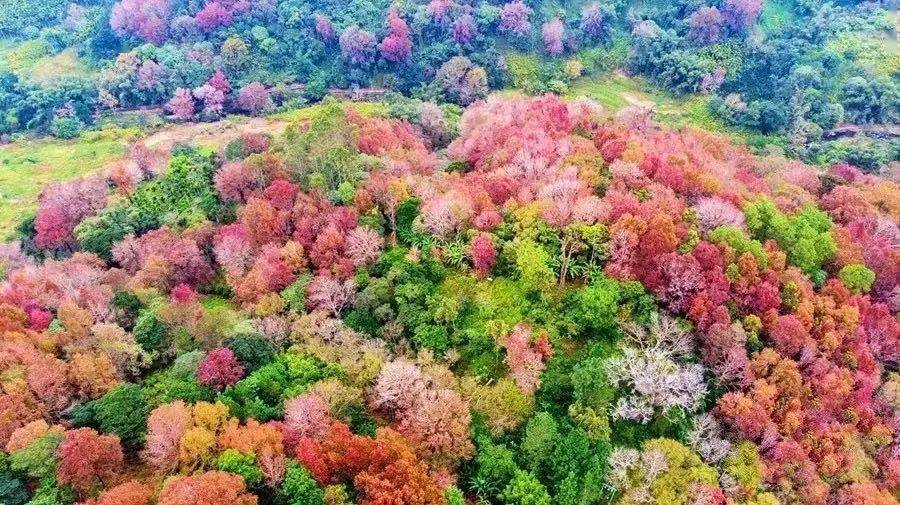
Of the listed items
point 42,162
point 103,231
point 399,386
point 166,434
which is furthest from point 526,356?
point 42,162

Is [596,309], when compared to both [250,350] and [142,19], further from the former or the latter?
[142,19]

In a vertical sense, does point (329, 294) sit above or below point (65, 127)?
above

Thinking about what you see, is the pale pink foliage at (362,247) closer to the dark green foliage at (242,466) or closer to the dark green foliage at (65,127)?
the dark green foliage at (242,466)

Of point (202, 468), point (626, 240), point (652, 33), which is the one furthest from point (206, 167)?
point (652, 33)

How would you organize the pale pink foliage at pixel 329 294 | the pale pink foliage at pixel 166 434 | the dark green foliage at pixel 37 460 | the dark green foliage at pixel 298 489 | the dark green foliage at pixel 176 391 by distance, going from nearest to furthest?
1. the dark green foliage at pixel 298 489
2. the dark green foliage at pixel 37 460
3. the pale pink foliage at pixel 166 434
4. the dark green foliage at pixel 176 391
5. the pale pink foliage at pixel 329 294

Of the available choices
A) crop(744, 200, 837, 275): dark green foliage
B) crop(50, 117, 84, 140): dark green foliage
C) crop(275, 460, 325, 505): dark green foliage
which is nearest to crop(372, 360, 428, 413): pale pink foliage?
crop(275, 460, 325, 505): dark green foliage

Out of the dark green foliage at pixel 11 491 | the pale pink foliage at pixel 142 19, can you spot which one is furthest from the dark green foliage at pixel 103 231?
the pale pink foliage at pixel 142 19
